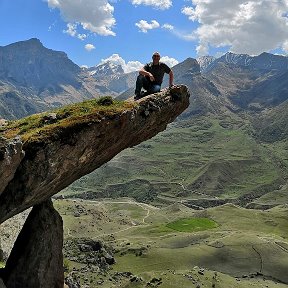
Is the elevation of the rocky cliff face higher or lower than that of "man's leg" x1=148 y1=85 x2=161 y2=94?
lower

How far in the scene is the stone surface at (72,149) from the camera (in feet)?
84.6

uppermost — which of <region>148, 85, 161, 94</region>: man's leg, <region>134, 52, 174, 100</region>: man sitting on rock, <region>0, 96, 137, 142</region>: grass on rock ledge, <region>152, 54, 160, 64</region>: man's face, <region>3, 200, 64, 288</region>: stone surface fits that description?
<region>152, 54, 160, 64</region>: man's face

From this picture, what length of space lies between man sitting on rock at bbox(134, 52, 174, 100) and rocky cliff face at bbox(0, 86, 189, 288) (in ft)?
3.46

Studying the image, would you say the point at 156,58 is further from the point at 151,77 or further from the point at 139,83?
the point at 139,83

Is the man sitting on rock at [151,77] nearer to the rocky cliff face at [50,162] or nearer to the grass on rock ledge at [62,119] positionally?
the rocky cliff face at [50,162]

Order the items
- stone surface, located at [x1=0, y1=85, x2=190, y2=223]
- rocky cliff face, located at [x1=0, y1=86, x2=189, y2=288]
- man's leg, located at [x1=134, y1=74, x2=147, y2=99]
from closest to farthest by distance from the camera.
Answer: rocky cliff face, located at [x1=0, y1=86, x2=189, y2=288] < stone surface, located at [x1=0, y1=85, x2=190, y2=223] < man's leg, located at [x1=134, y1=74, x2=147, y2=99]

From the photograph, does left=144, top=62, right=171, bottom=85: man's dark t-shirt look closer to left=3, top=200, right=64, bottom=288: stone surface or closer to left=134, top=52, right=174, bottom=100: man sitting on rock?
left=134, top=52, right=174, bottom=100: man sitting on rock

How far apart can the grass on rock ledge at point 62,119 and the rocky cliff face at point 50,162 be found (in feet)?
0.32

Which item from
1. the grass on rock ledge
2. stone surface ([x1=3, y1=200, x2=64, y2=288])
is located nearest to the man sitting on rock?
the grass on rock ledge

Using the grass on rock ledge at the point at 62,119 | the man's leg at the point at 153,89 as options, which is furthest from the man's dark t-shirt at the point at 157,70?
the grass on rock ledge at the point at 62,119

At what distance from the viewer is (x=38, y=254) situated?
3050cm

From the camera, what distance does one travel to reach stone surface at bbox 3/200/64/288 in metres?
29.7

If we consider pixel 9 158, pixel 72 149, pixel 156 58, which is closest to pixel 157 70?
pixel 156 58

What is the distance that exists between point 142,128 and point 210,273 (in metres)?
116
